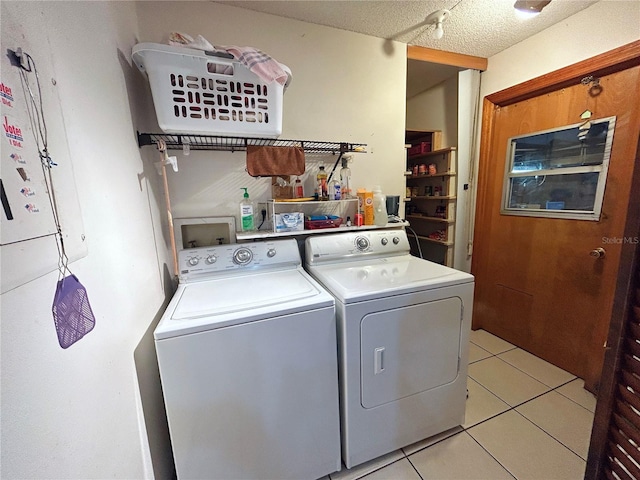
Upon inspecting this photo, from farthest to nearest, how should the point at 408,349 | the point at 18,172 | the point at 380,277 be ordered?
the point at 380,277
the point at 408,349
the point at 18,172

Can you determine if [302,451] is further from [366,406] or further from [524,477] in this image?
[524,477]

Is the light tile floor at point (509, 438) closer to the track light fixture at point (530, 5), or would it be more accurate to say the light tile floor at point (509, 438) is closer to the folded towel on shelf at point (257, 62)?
the folded towel on shelf at point (257, 62)

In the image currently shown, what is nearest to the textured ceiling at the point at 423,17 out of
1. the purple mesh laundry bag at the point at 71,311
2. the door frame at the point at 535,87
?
the door frame at the point at 535,87

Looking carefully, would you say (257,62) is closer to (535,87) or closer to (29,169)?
(29,169)

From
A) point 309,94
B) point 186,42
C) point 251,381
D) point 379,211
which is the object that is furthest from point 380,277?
point 186,42

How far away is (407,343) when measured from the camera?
1292 millimetres

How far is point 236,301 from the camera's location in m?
1.16

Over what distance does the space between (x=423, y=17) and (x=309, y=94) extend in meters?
0.87

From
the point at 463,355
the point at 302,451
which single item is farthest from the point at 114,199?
the point at 463,355

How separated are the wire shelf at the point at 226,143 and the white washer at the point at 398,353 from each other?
33.0 inches

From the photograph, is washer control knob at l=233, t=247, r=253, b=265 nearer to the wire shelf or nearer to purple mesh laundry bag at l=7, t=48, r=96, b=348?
the wire shelf

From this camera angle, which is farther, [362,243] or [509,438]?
[362,243]

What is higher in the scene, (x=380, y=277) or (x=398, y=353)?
(x=380, y=277)

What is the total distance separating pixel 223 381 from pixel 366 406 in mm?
708
